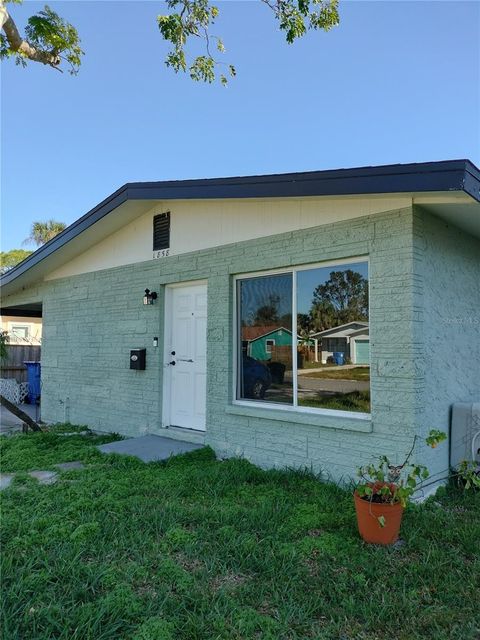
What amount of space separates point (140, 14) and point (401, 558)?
27.2ft

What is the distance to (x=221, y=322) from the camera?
6004 millimetres

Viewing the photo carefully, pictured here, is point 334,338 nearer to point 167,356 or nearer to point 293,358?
point 293,358

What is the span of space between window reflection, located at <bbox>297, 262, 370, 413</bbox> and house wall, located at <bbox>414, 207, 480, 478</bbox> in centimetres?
59

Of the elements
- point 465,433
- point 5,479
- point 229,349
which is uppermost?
point 229,349

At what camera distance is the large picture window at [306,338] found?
4.81m

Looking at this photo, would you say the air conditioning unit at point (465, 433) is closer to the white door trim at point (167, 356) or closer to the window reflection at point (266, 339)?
the window reflection at point (266, 339)

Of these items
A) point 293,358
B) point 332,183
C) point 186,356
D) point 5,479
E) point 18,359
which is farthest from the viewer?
point 18,359

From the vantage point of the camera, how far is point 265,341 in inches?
224

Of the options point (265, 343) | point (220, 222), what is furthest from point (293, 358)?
point (220, 222)

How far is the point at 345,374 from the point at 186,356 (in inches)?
109

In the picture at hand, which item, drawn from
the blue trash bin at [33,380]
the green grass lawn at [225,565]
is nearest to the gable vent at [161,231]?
the green grass lawn at [225,565]

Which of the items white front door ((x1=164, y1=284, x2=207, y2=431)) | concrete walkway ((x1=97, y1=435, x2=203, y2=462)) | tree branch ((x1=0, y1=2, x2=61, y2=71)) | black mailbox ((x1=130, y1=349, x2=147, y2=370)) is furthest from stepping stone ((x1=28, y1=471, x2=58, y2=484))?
tree branch ((x1=0, y1=2, x2=61, y2=71))

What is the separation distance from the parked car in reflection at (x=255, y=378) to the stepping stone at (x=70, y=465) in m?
2.30

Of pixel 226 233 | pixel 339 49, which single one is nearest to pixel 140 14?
pixel 339 49
